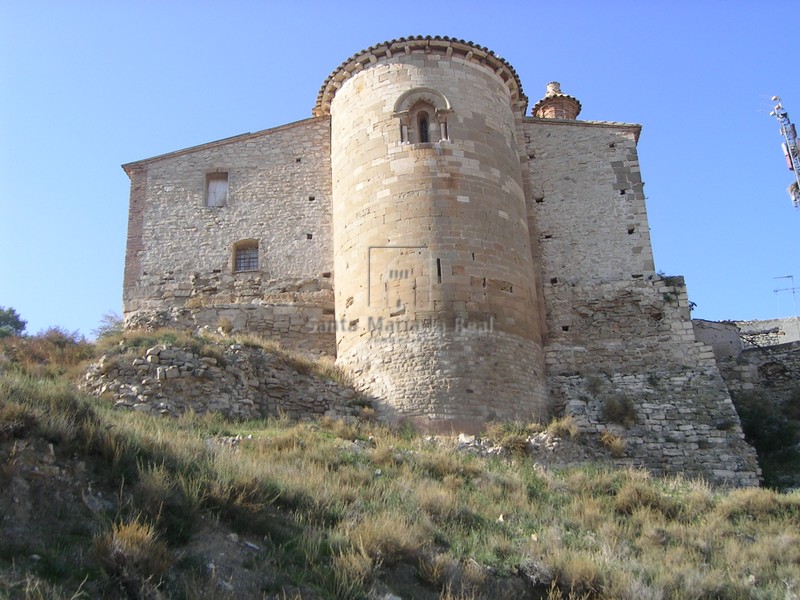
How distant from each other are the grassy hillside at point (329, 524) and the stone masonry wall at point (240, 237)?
573cm

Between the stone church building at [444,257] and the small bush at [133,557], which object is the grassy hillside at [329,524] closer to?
the small bush at [133,557]

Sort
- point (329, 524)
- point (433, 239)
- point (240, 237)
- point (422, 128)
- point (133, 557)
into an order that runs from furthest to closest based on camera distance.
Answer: point (240, 237), point (422, 128), point (433, 239), point (329, 524), point (133, 557)

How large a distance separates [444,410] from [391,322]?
6.71ft

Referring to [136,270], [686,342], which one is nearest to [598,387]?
[686,342]

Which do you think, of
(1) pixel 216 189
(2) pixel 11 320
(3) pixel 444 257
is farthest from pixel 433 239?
(2) pixel 11 320

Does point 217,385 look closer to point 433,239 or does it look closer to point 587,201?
point 433,239

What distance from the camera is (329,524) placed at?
8.88 metres

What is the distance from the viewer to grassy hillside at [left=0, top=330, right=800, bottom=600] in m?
6.98

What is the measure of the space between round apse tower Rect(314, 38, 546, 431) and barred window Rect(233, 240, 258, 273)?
2483 mm

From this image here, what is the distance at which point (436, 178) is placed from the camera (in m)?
17.1

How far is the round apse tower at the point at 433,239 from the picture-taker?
15680 mm

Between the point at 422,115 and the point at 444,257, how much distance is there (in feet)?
11.3

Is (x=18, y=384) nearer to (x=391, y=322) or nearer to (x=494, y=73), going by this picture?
(x=391, y=322)

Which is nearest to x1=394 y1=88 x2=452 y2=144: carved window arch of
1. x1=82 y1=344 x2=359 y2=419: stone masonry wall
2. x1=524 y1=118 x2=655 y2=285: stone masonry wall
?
x1=524 y1=118 x2=655 y2=285: stone masonry wall
